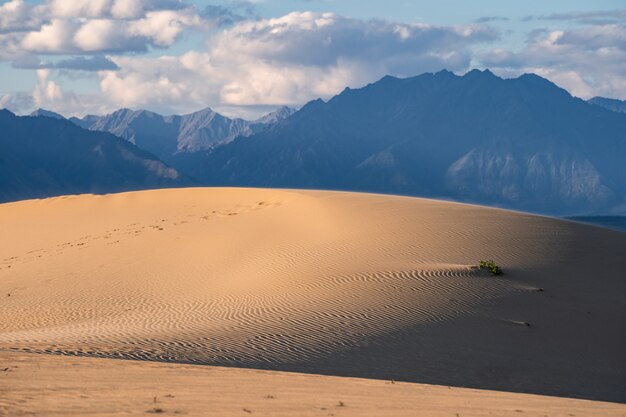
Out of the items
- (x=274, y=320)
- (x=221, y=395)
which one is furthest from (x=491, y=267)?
(x=221, y=395)

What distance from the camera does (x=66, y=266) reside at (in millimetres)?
27500

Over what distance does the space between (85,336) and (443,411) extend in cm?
846

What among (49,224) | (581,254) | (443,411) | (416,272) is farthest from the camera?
(49,224)

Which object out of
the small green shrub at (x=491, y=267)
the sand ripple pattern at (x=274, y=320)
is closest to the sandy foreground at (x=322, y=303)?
the sand ripple pattern at (x=274, y=320)

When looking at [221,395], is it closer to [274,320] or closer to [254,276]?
[274,320]

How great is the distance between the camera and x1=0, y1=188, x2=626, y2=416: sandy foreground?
14250 mm

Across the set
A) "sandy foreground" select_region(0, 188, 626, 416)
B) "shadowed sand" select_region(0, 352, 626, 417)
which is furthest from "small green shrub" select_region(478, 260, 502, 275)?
"shadowed sand" select_region(0, 352, 626, 417)

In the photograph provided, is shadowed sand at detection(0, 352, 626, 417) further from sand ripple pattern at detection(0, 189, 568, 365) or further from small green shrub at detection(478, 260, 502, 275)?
small green shrub at detection(478, 260, 502, 275)

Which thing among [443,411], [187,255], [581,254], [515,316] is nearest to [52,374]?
[443,411]

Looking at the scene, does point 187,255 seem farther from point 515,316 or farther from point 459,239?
point 515,316

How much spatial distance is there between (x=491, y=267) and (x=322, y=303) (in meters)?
5.56

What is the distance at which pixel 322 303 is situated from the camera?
19.5 meters

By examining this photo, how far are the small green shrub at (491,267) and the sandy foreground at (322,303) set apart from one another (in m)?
0.28

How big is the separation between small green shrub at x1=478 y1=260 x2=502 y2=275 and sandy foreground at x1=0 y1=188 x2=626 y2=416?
28 cm
